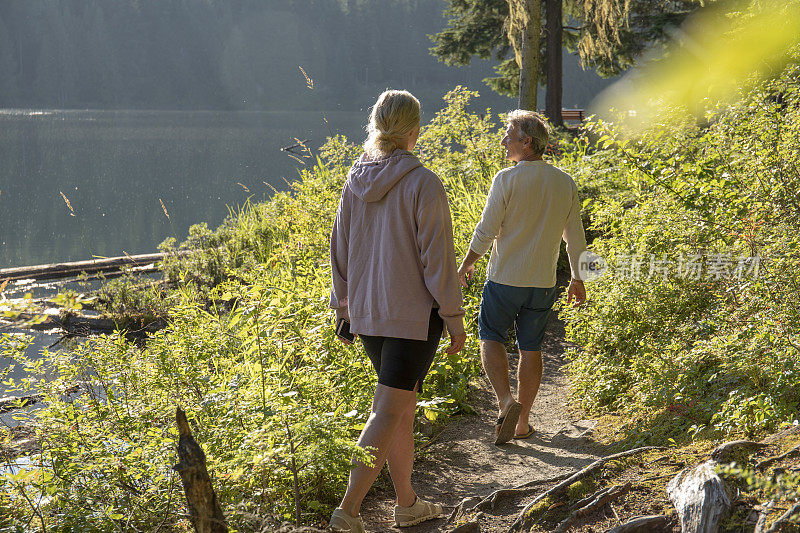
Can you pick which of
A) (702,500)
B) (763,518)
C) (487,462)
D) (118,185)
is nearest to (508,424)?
(487,462)

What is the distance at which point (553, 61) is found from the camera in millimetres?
16312

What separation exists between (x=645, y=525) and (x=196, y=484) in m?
1.45

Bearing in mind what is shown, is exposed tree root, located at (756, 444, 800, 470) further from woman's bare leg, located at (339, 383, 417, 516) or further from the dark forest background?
the dark forest background

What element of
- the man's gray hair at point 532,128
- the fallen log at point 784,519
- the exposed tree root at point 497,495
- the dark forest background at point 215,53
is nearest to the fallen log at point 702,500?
the fallen log at point 784,519

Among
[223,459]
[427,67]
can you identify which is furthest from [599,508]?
[427,67]

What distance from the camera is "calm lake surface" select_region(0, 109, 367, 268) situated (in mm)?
20828

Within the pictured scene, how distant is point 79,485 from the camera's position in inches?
114

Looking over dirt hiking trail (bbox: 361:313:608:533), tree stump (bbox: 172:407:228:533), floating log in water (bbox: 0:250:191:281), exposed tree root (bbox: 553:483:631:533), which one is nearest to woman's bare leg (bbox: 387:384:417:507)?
dirt hiking trail (bbox: 361:313:608:533)

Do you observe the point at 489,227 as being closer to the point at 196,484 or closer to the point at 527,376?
the point at 527,376

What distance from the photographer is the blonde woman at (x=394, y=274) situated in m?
2.73

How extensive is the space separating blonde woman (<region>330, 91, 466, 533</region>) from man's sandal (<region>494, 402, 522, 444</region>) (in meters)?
1.29

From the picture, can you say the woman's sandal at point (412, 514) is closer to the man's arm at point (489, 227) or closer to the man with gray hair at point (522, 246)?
the man with gray hair at point (522, 246)

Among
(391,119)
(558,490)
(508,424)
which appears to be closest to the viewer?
(558,490)

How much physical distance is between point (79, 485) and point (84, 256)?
16.7m
